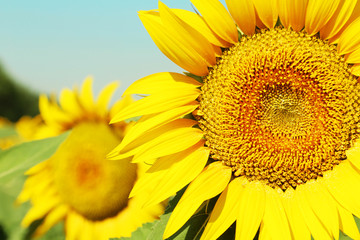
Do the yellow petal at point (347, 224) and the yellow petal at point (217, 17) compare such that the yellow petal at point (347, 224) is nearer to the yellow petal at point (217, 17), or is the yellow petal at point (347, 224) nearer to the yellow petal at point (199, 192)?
the yellow petal at point (199, 192)

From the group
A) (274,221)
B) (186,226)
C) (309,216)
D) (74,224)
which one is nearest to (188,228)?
(186,226)

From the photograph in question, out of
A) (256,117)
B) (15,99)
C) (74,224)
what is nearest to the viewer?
(256,117)

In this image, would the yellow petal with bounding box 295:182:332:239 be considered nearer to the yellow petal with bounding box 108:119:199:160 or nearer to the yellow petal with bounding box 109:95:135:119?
the yellow petal with bounding box 108:119:199:160

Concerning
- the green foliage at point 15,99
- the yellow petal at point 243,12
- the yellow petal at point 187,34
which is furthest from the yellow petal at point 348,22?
the green foliage at point 15,99

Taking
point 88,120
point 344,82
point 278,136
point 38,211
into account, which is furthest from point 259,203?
point 38,211

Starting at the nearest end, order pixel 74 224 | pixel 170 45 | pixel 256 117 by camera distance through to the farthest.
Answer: pixel 170 45 < pixel 256 117 < pixel 74 224

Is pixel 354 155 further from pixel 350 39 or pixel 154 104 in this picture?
pixel 154 104

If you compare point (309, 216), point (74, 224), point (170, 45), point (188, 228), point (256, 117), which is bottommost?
point (74, 224)

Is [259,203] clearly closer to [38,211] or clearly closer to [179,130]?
[179,130]
